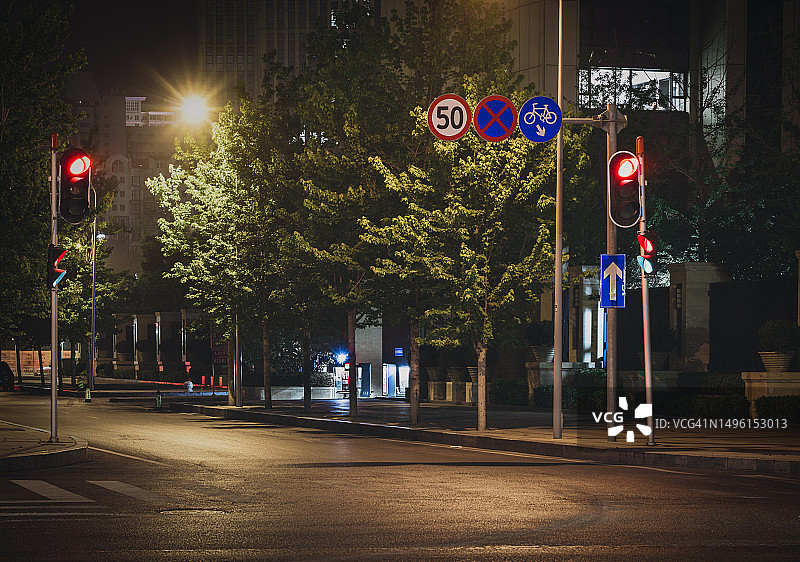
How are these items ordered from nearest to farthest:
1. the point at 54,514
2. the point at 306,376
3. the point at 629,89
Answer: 1. the point at 54,514
2. the point at 306,376
3. the point at 629,89

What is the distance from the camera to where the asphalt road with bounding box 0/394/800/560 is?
10719mm

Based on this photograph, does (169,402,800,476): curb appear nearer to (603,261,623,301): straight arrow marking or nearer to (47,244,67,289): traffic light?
(603,261,623,301): straight arrow marking

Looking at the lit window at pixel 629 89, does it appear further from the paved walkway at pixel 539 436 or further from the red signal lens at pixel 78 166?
the red signal lens at pixel 78 166

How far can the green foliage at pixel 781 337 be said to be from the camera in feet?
100

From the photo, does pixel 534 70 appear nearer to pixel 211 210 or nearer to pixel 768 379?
pixel 211 210

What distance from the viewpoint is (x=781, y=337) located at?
3061 centimetres

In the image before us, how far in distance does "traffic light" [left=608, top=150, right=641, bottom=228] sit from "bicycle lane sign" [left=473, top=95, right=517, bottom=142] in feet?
20.7

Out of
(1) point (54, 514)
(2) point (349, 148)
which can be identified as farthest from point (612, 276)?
(1) point (54, 514)

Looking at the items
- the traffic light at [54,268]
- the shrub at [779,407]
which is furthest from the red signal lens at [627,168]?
the traffic light at [54,268]

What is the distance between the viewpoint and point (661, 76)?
6475cm

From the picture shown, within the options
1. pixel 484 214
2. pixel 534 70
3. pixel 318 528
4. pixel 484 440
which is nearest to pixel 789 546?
pixel 318 528

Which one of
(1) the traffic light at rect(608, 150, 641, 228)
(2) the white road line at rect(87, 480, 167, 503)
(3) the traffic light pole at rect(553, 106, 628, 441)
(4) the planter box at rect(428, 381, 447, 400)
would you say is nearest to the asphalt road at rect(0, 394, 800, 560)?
(2) the white road line at rect(87, 480, 167, 503)

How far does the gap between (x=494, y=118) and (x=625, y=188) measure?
6.79 m

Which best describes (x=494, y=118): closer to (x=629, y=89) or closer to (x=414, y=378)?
(x=414, y=378)
